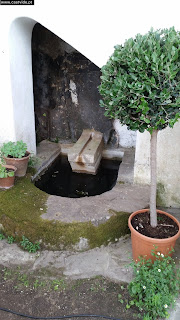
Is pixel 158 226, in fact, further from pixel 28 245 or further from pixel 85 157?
pixel 85 157

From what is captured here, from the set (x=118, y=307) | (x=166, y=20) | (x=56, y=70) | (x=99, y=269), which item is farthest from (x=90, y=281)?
(x=56, y=70)

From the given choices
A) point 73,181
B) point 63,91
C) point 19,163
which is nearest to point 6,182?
point 19,163

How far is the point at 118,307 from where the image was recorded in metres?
2.65

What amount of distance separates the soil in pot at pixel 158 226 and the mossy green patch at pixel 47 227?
1.21 ft

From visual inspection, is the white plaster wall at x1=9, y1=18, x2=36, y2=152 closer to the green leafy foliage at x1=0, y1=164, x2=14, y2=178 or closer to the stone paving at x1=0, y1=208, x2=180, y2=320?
the green leafy foliage at x1=0, y1=164, x2=14, y2=178

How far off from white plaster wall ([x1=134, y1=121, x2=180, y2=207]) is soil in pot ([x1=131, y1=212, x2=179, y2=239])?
0.93m

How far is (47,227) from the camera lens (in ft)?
11.0

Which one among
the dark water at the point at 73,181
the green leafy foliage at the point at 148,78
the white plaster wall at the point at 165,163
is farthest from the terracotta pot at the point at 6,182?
the green leafy foliage at the point at 148,78

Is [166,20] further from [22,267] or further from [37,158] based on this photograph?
[22,267]

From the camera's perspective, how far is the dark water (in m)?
4.81

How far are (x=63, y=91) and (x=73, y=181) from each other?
8.35ft

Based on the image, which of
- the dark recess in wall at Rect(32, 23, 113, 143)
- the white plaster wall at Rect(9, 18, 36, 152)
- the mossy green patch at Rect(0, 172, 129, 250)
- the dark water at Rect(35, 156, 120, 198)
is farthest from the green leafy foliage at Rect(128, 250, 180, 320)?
the dark recess in wall at Rect(32, 23, 113, 143)

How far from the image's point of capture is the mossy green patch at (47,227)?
336cm

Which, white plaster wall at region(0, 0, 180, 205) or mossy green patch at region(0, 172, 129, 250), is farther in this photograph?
white plaster wall at region(0, 0, 180, 205)
